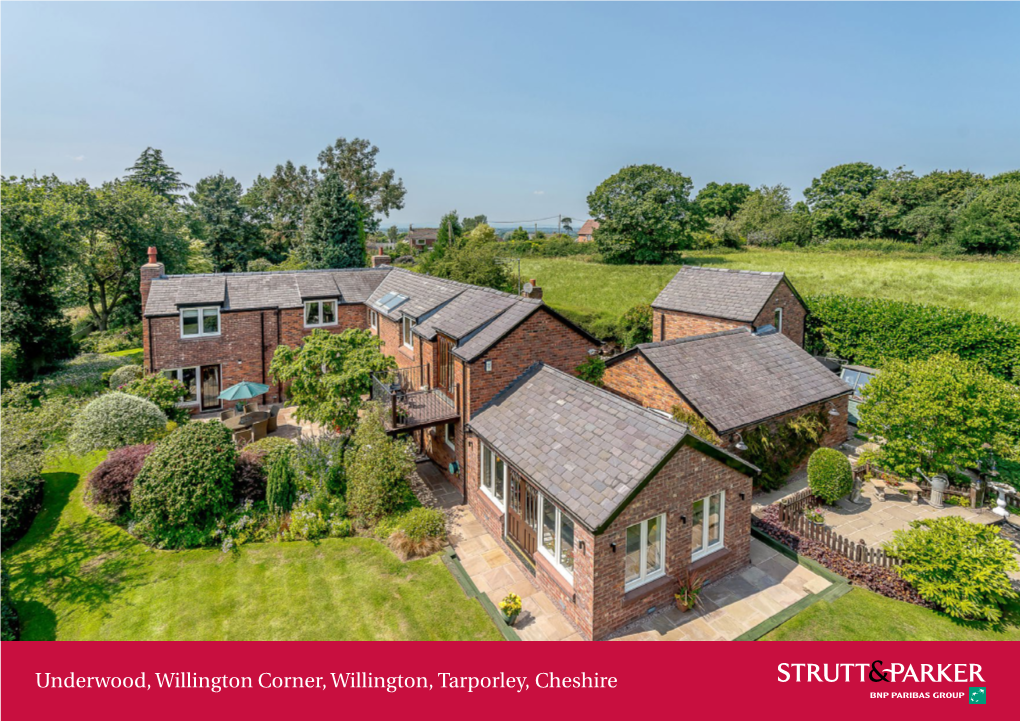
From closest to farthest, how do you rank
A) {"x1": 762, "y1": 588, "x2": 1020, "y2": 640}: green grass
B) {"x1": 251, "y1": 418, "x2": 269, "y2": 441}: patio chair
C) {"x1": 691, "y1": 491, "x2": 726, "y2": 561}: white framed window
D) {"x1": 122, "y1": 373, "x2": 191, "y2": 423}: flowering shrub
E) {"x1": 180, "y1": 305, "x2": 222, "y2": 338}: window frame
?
{"x1": 762, "y1": 588, "x2": 1020, "y2": 640}: green grass → {"x1": 691, "y1": 491, "x2": 726, "y2": 561}: white framed window → {"x1": 251, "y1": 418, "x2": 269, "y2": 441}: patio chair → {"x1": 122, "y1": 373, "x2": 191, "y2": 423}: flowering shrub → {"x1": 180, "y1": 305, "x2": 222, "y2": 338}: window frame

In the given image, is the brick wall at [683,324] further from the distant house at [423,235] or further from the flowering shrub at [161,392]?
the distant house at [423,235]

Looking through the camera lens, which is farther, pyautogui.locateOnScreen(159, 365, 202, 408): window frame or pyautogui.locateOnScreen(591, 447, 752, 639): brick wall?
pyautogui.locateOnScreen(159, 365, 202, 408): window frame

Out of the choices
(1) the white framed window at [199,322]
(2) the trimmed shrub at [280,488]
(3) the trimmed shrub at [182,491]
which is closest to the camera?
(3) the trimmed shrub at [182,491]

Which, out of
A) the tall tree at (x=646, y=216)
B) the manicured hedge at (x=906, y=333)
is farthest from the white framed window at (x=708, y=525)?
the tall tree at (x=646, y=216)

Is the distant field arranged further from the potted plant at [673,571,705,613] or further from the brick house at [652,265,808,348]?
the potted plant at [673,571,705,613]

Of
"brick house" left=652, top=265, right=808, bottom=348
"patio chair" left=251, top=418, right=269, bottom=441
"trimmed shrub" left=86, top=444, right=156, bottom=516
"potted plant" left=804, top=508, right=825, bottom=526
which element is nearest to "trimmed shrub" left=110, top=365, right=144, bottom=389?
"patio chair" left=251, top=418, right=269, bottom=441

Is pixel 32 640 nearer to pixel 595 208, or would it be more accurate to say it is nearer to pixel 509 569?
pixel 509 569
